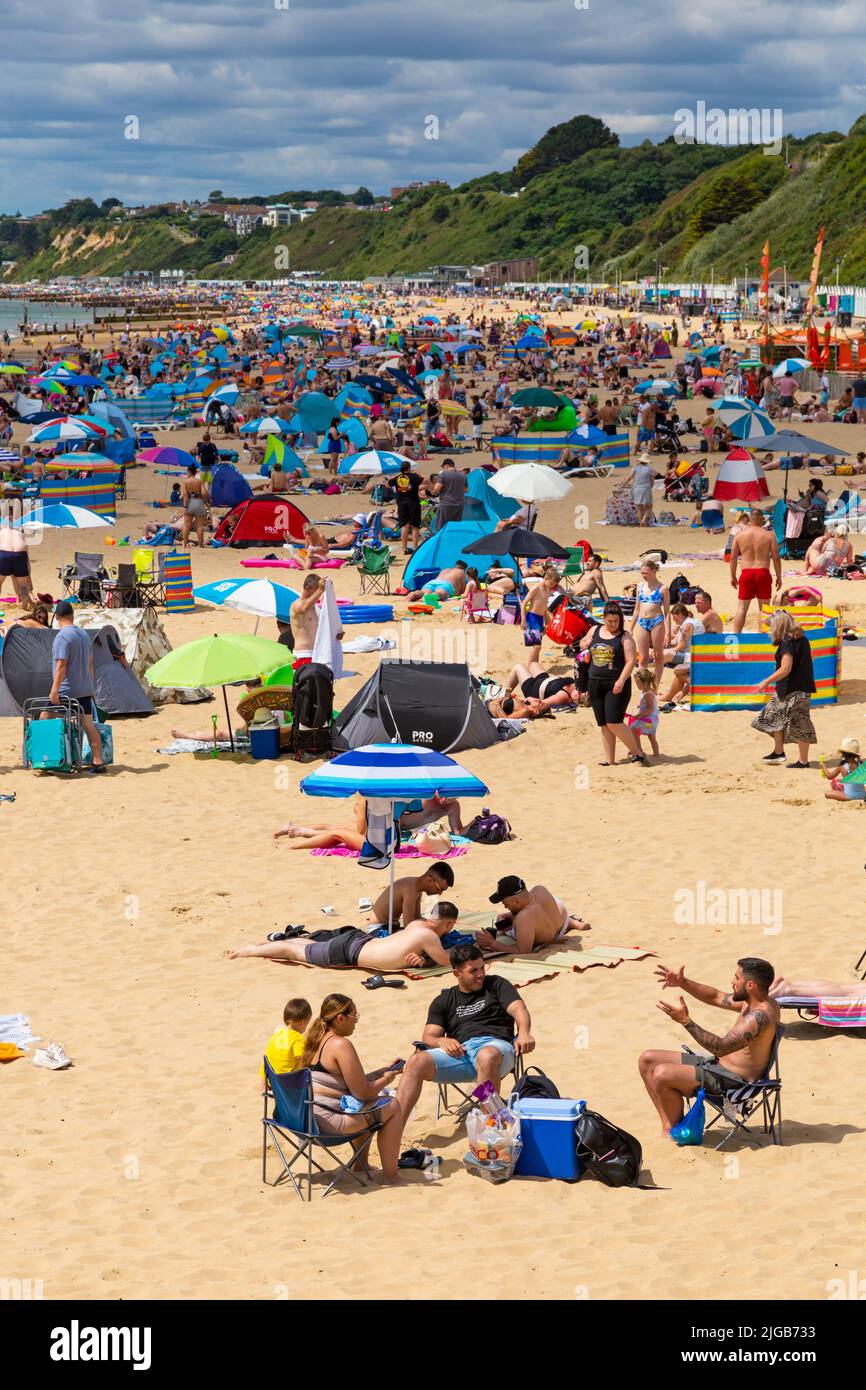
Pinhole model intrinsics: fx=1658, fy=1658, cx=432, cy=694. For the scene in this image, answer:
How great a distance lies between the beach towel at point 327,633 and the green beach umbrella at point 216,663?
3.10 ft

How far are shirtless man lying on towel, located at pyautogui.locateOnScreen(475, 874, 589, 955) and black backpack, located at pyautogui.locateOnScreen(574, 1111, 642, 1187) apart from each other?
8.38 ft

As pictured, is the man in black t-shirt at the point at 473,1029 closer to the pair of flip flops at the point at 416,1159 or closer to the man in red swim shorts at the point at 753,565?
the pair of flip flops at the point at 416,1159

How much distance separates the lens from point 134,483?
30.3 metres

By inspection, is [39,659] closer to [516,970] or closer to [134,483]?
[516,970]

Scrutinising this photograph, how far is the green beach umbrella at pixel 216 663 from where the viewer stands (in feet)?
40.9

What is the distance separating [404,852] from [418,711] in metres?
2.54

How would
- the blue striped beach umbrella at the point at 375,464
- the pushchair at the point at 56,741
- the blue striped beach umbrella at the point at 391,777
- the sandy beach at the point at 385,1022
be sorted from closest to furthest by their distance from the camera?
1. the sandy beach at the point at 385,1022
2. the blue striped beach umbrella at the point at 391,777
3. the pushchair at the point at 56,741
4. the blue striped beach umbrella at the point at 375,464

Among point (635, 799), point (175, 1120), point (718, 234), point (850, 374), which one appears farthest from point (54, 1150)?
point (718, 234)

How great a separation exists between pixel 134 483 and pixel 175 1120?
24273 millimetres

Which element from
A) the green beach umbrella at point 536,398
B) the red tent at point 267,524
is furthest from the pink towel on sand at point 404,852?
the green beach umbrella at point 536,398

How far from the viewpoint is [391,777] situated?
9.13 m

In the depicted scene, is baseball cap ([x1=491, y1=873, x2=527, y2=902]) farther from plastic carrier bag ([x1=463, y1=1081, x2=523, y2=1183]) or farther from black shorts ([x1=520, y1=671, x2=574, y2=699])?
black shorts ([x1=520, y1=671, x2=574, y2=699])

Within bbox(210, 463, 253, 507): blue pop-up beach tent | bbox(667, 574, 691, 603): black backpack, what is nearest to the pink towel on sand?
bbox(667, 574, 691, 603): black backpack

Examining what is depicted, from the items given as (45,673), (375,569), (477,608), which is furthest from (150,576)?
(45,673)
